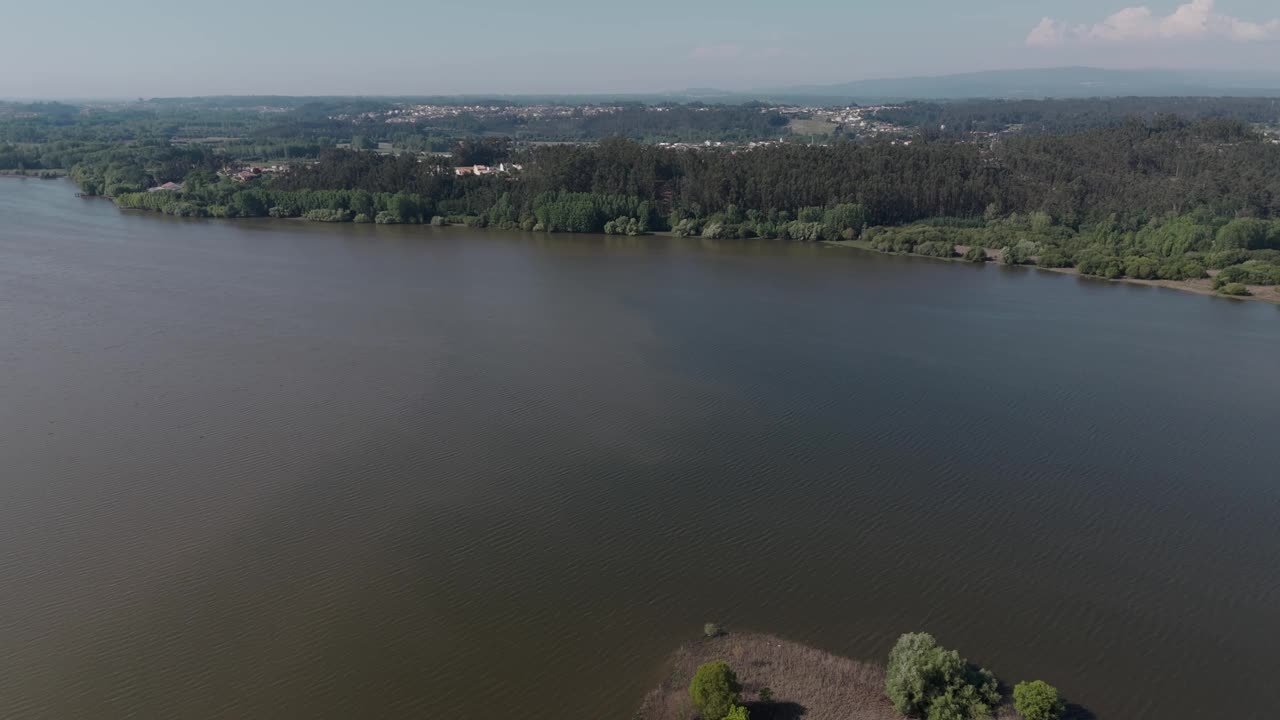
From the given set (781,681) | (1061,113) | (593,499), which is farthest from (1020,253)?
(1061,113)

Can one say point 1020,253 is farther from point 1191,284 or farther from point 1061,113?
point 1061,113

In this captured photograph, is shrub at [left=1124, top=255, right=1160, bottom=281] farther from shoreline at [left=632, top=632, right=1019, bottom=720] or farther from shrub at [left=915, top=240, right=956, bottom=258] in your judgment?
shoreline at [left=632, top=632, right=1019, bottom=720]

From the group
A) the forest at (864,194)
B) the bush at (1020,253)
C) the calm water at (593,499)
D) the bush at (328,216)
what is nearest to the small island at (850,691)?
the calm water at (593,499)

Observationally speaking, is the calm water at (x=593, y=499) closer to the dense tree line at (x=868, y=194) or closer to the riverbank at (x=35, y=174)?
the dense tree line at (x=868, y=194)

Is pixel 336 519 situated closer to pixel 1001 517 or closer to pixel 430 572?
pixel 430 572

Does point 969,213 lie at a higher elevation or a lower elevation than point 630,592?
higher

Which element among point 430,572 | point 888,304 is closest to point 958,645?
point 430,572
